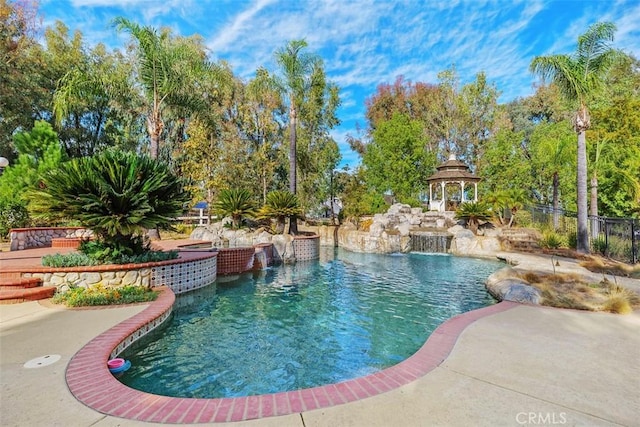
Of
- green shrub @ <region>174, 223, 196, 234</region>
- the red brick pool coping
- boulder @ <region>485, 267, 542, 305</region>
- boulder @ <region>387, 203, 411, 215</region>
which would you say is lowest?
the red brick pool coping

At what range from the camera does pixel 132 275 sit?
6809mm

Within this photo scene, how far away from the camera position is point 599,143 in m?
15.4

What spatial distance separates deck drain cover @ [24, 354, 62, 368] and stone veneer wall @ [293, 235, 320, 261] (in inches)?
447

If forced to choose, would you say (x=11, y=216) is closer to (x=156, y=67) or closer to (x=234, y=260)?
(x=156, y=67)

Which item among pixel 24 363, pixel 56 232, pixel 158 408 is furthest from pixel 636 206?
pixel 56 232

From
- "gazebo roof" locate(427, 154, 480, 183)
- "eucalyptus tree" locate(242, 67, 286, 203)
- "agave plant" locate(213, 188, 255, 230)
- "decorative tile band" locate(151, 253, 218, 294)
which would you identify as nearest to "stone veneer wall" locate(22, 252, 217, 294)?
"decorative tile band" locate(151, 253, 218, 294)

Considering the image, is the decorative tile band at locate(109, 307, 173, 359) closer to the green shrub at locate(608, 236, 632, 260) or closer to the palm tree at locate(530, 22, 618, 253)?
the green shrub at locate(608, 236, 632, 260)

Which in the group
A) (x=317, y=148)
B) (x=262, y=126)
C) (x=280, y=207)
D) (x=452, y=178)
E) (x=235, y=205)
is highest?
(x=262, y=126)

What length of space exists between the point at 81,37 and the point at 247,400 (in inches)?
1093

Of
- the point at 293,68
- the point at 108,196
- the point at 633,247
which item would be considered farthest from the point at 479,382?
the point at 293,68

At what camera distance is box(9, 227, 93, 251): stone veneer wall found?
1066 cm

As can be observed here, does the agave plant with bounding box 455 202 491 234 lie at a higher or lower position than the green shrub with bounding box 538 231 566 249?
higher

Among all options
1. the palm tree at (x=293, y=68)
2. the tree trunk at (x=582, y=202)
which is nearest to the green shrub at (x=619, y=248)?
the tree trunk at (x=582, y=202)

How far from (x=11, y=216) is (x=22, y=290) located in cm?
943
